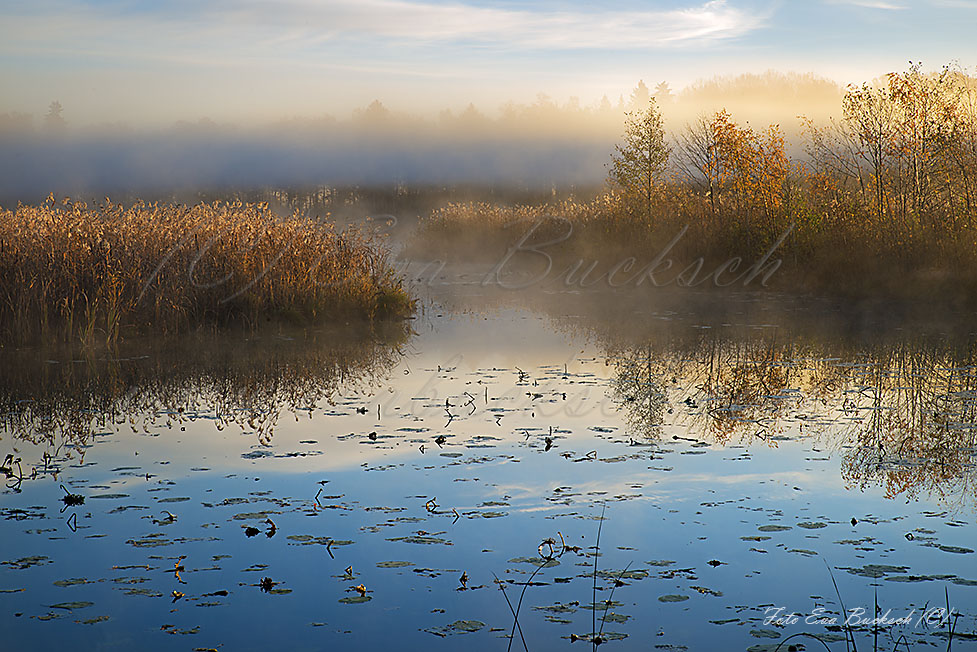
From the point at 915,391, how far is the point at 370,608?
340 inches

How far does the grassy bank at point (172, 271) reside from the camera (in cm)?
1554

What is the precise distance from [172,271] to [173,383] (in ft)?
16.2

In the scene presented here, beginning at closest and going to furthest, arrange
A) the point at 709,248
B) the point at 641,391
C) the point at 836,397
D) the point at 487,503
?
the point at 487,503 → the point at 836,397 → the point at 641,391 → the point at 709,248

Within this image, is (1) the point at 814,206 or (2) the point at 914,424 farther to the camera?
(1) the point at 814,206

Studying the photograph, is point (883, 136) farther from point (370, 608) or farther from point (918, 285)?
point (370, 608)

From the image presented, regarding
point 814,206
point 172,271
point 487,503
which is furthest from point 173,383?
point 814,206

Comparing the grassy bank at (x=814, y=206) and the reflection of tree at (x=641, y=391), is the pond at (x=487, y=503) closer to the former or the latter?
the reflection of tree at (x=641, y=391)

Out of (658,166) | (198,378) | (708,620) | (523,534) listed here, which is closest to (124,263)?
(198,378)

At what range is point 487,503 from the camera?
24.0 feet

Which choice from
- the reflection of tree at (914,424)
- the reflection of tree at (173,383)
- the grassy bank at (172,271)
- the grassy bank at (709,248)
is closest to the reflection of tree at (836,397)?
the reflection of tree at (914,424)

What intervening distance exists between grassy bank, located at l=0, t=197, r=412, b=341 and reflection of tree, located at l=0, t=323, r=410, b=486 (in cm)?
93

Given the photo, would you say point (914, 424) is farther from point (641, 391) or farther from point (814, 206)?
point (814, 206)

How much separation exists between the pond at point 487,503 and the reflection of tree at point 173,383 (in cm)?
6

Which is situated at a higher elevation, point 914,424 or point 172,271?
point 172,271
